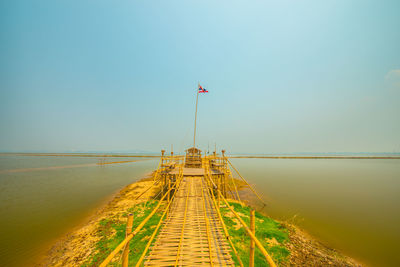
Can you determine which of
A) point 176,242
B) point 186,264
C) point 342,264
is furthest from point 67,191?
point 342,264

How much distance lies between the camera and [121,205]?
1196cm

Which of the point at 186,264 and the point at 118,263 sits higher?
the point at 186,264

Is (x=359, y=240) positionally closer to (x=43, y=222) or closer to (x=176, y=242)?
(x=176, y=242)

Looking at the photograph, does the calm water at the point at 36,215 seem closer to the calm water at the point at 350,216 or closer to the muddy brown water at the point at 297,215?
the muddy brown water at the point at 297,215

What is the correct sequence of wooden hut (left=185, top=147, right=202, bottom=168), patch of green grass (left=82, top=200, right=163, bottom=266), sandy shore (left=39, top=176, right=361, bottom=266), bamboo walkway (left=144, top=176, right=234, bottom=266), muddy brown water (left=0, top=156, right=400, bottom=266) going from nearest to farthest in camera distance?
bamboo walkway (left=144, top=176, right=234, bottom=266) < patch of green grass (left=82, top=200, right=163, bottom=266) < sandy shore (left=39, top=176, right=361, bottom=266) < muddy brown water (left=0, top=156, right=400, bottom=266) < wooden hut (left=185, top=147, right=202, bottom=168)

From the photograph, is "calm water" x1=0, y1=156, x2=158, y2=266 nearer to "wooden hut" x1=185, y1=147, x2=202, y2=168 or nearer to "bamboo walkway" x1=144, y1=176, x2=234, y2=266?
"bamboo walkway" x1=144, y1=176, x2=234, y2=266

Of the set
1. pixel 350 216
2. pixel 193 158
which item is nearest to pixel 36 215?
pixel 193 158

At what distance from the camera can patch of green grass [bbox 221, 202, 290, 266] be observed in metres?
5.93

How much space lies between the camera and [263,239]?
23.9 ft

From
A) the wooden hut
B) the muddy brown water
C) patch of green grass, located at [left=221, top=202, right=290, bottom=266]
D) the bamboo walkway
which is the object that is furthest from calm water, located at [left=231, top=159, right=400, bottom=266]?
the wooden hut

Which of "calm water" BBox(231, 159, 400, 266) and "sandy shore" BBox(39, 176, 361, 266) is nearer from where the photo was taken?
"sandy shore" BBox(39, 176, 361, 266)

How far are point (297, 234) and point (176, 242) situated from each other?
7927 mm

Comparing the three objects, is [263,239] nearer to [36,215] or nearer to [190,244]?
[190,244]

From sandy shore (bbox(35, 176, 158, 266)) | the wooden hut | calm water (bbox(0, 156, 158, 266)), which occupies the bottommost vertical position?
calm water (bbox(0, 156, 158, 266))
